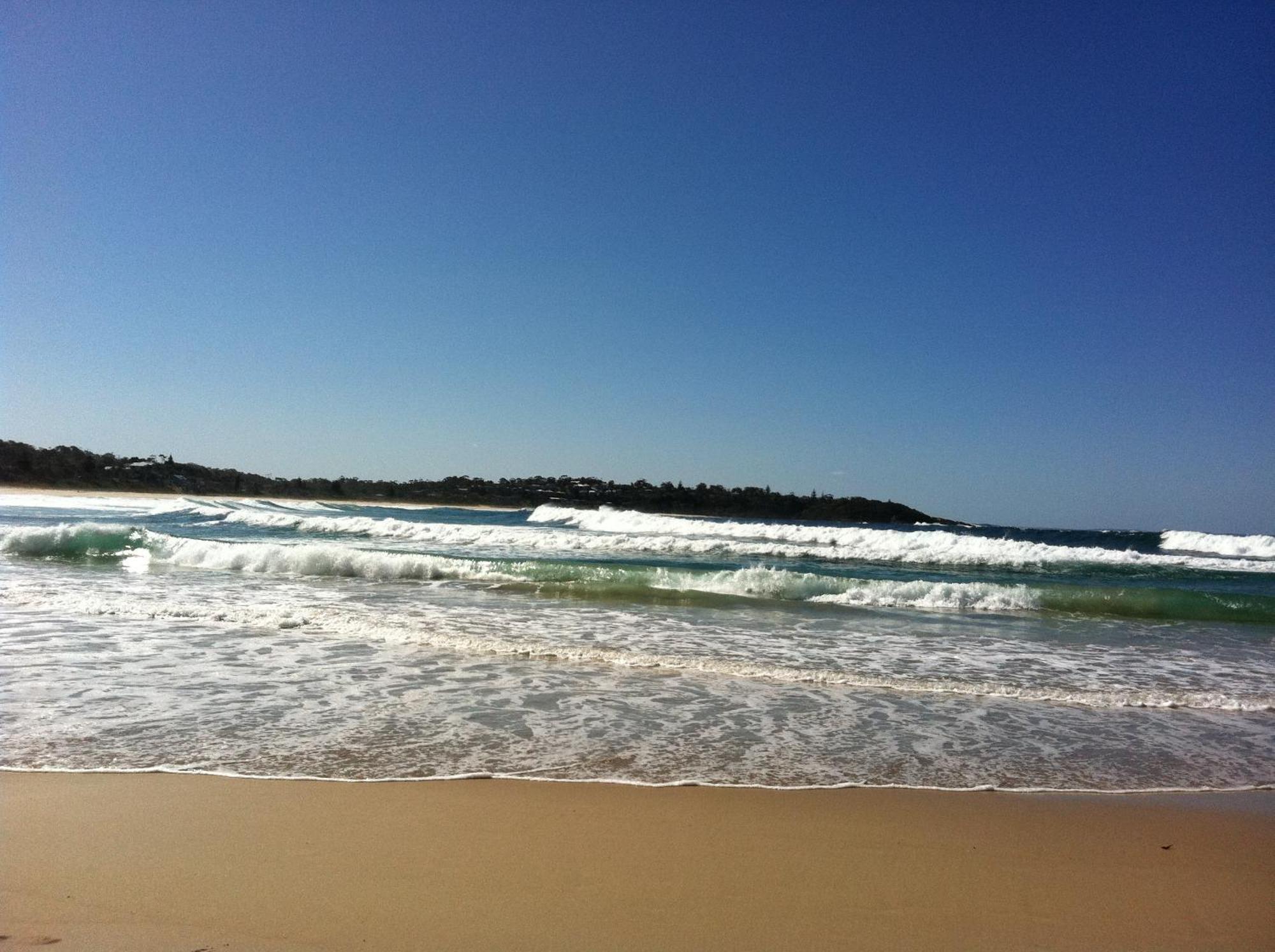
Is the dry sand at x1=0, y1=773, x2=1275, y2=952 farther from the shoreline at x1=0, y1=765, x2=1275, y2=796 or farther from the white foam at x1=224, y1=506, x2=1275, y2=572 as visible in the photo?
the white foam at x1=224, y1=506, x2=1275, y2=572

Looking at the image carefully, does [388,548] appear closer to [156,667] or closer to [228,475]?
[156,667]

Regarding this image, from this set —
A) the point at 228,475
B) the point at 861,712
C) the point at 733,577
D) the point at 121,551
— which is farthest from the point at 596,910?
the point at 228,475

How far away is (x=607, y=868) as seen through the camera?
314cm

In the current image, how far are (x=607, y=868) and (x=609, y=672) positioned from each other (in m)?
3.94

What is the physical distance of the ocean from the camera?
180 inches

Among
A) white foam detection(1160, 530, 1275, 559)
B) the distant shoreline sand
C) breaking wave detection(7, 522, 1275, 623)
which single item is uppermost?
white foam detection(1160, 530, 1275, 559)

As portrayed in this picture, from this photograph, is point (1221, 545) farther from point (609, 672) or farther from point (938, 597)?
point (609, 672)

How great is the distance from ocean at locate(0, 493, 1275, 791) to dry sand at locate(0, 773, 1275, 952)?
349mm

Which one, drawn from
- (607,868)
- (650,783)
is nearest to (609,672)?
(650,783)

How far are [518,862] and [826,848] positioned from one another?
1393mm

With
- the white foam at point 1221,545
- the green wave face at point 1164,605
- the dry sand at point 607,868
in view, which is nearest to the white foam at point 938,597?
the green wave face at point 1164,605

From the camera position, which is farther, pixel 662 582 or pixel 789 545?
pixel 789 545

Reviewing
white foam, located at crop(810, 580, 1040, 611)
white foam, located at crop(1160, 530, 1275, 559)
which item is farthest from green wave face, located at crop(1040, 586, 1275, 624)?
white foam, located at crop(1160, 530, 1275, 559)

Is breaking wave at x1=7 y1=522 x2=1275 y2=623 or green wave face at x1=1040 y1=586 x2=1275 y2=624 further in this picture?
breaking wave at x1=7 y1=522 x2=1275 y2=623
